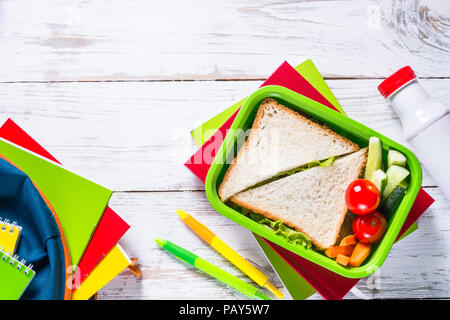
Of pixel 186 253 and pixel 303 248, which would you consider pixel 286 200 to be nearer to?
pixel 303 248

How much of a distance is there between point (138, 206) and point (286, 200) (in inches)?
12.2

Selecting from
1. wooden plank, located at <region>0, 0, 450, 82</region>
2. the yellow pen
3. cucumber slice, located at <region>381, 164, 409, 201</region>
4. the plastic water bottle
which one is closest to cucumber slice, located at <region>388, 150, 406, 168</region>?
cucumber slice, located at <region>381, 164, 409, 201</region>

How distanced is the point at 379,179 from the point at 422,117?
0.60ft

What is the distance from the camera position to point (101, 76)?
87 centimetres

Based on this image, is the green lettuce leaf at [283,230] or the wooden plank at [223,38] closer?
the green lettuce leaf at [283,230]

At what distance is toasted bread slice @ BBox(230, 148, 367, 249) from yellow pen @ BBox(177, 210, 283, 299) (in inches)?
4.4

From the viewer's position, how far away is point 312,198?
76cm

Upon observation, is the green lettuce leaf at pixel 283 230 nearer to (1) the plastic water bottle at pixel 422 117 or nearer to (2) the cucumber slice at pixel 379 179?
(2) the cucumber slice at pixel 379 179

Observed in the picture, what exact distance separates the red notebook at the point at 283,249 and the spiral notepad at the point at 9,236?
350 millimetres

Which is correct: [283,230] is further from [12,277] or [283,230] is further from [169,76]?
[12,277]

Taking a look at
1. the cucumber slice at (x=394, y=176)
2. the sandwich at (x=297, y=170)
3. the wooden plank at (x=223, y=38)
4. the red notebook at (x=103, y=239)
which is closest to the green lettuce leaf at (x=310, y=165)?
the sandwich at (x=297, y=170)

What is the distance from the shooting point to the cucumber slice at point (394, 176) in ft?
2.27
